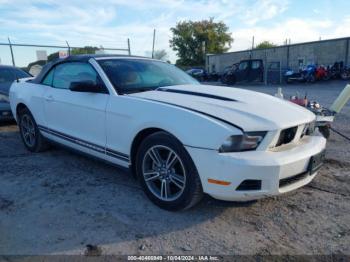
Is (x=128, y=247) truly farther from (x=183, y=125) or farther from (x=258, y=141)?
(x=258, y=141)

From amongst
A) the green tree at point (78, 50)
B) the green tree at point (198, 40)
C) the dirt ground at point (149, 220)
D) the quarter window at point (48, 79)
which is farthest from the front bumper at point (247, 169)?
the green tree at point (198, 40)

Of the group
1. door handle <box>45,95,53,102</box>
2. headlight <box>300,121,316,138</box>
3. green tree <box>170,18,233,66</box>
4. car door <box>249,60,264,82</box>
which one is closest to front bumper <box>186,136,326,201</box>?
headlight <box>300,121,316,138</box>

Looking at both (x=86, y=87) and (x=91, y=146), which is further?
(x=91, y=146)

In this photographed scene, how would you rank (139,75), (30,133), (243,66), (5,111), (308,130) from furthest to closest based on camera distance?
(243,66)
(5,111)
(30,133)
(139,75)
(308,130)

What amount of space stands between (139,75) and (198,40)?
56269 millimetres

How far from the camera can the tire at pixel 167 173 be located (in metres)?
2.92

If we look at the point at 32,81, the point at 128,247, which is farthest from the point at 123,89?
the point at 32,81

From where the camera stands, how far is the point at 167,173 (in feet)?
10.4

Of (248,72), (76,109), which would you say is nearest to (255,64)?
(248,72)

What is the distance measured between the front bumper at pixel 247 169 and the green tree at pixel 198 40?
55480mm

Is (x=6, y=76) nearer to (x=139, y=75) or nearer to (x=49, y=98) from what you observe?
(x=49, y=98)

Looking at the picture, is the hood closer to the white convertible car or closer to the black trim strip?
the white convertible car

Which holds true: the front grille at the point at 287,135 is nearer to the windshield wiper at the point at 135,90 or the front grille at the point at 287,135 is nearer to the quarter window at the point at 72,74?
the windshield wiper at the point at 135,90

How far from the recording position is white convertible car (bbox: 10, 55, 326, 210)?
272 centimetres
